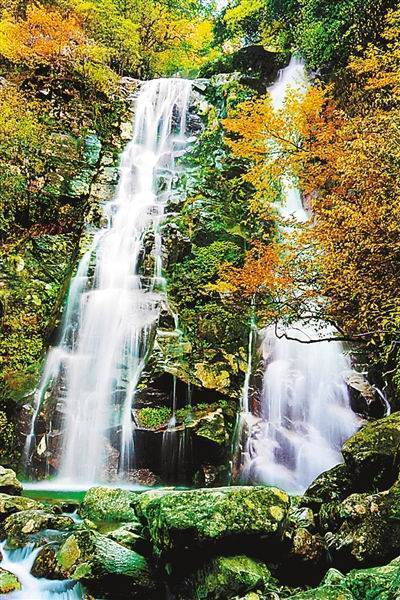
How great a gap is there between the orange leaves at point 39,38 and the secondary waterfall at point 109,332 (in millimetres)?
4603

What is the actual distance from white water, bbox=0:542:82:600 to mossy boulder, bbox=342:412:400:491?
3614mm

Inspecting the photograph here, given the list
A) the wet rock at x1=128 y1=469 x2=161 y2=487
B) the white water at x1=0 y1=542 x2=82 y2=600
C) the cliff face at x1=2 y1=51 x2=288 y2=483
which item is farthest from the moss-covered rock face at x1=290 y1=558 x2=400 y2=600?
the wet rock at x1=128 y1=469 x2=161 y2=487

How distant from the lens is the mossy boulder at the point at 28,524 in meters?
5.86

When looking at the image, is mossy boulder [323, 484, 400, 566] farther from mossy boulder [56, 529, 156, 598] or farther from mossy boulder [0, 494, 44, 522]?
mossy boulder [0, 494, 44, 522]

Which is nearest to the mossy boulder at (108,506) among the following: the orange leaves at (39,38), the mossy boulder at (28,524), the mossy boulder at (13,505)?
the mossy boulder at (28,524)

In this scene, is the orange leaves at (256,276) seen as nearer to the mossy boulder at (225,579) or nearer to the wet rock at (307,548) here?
the wet rock at (307,548)

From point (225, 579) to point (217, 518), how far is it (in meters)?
0.53

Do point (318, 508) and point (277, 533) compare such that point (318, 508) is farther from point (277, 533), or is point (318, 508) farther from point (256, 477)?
point (256, 477)

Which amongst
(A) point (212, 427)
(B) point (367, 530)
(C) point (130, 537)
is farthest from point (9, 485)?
(B) point (367, 530)

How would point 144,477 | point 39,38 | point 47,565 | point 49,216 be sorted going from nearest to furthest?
point 47,565
point 144,477
point 49,216
point 39,38

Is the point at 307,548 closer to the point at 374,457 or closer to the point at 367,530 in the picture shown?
the point at 367,530

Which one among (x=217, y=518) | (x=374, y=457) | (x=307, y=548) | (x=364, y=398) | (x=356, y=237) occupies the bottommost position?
(x=307, y=548)

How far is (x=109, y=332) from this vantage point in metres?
11.1

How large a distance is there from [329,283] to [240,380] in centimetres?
391
